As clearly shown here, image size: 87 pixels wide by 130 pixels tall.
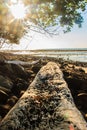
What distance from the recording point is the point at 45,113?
488cm

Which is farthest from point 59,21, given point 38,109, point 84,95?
point 38,109

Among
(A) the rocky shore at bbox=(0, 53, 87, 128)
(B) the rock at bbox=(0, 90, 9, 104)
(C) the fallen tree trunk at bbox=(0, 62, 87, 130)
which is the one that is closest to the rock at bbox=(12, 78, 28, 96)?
(A) the rocky shore at bbox=(0, 53, 87, 128)

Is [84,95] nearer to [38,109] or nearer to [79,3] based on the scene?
[38,109]

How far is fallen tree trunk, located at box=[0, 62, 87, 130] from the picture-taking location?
14.4ft

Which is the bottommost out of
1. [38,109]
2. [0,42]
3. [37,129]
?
[37,129]

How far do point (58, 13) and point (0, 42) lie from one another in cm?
359

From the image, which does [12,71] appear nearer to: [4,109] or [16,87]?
[16,87]

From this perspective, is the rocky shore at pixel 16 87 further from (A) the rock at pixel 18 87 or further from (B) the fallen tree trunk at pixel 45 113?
(B) the fallen tree trunk at pixel 45 113

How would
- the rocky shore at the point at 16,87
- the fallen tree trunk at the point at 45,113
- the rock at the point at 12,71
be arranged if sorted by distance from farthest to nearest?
the rock at the point at 12,71, the rocky shore at the point at 16,87, the fallen tree trunk at the point at 45,113

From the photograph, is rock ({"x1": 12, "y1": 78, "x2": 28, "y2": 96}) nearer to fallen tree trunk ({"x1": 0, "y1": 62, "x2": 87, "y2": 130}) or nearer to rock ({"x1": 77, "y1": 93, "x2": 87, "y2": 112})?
rock ({"x1": 77, "y1": 93, "x2": 87, "y2": 112})

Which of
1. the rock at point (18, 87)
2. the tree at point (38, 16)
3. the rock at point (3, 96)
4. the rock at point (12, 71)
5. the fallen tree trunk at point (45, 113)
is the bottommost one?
the fallen tree trunk at point (45, 113)

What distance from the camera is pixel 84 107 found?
316 inches

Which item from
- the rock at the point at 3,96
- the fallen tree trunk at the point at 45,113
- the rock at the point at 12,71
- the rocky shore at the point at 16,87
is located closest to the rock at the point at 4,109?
the rocky shore at the point at 16,87

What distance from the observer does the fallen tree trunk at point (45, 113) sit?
14.4 ft
